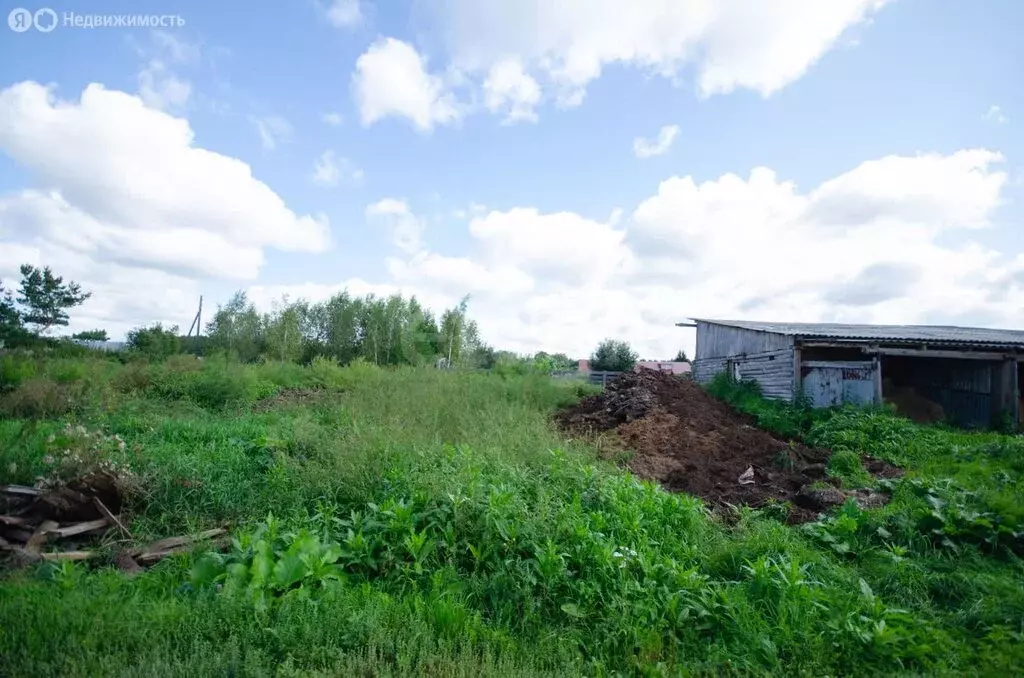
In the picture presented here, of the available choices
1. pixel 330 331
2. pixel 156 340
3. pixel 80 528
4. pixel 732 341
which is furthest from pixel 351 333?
pixel 80 528

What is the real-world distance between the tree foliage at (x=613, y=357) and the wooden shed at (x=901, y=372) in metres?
13.8

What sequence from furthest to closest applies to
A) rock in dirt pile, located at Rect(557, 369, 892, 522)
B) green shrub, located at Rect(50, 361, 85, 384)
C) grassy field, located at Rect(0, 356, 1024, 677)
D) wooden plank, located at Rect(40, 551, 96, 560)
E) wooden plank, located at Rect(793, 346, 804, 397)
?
wooden plank, located at Rect(793, 346, 804, 397), green shrub, located at Rect(50, 361, 85, 384), rock in dirt pile, located at Rect(557, 369, 892, 522), wooden plank, located at Rect(40, 551, 96, 560), grassy field, located at Rect(0, 356, 1024, 677)

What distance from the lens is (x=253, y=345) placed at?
2653 cm

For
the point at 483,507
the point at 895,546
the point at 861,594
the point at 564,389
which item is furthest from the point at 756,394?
the point at 483,507

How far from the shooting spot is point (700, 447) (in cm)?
855

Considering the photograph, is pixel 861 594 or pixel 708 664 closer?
pixel 708 664

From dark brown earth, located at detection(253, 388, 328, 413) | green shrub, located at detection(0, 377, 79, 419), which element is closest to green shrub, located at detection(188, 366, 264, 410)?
dark brown earth, located at detection(253, 388, 328, 413)

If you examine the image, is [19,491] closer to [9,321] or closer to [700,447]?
[700,447]

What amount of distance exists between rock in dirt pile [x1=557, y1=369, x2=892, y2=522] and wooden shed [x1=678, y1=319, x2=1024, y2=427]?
1685 mm

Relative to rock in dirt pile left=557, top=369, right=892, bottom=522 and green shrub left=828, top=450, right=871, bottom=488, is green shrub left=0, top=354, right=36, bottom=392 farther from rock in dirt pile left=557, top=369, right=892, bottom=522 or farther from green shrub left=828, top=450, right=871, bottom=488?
green shrub left=828, top=450, right=871, bottom=488

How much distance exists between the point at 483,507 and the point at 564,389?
410 inches

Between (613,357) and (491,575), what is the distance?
25.5 meters

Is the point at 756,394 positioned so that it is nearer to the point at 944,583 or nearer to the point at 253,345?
the point at 944,583

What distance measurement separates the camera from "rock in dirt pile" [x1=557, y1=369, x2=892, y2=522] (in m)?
6.19
